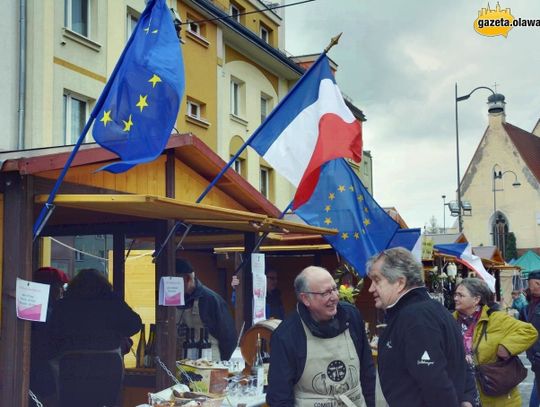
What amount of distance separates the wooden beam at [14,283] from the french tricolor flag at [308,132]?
2593mm

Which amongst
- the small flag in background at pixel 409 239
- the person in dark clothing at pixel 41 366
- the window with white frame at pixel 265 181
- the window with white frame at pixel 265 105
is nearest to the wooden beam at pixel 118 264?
the person in dark clothing at pixel 41 366

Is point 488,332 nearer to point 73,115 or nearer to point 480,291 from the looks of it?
point 480,291

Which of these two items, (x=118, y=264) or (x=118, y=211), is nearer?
(x=118, y=211)

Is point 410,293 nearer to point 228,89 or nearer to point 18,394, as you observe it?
point 18,394

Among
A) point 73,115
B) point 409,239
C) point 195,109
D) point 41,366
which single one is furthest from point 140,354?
point 195,109

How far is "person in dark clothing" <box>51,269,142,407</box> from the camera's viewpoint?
5602 millimetres

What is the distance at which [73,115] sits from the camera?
1536 cm

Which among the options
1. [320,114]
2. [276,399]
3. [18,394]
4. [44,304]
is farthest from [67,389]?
[320,114]

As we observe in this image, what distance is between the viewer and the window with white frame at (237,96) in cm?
2288

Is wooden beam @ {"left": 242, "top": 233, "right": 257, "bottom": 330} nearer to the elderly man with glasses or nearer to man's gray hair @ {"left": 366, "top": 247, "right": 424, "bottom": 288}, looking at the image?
the elderly man with glasses

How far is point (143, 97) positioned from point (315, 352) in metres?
2.32

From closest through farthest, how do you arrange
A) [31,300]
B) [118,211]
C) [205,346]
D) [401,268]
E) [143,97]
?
[401,268] → [31,300] → [143,97] → [118,211] → [205,346]

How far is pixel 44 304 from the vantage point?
15.5 feet

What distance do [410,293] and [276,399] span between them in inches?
36.0
